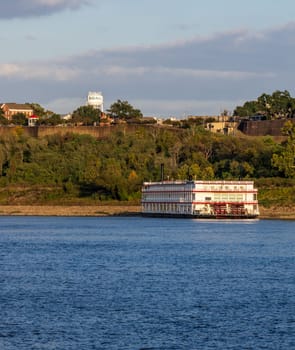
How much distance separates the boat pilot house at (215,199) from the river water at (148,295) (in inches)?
1796

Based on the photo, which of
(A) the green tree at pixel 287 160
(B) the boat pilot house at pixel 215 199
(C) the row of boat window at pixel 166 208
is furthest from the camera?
(A) the green tree at pixel 287 160

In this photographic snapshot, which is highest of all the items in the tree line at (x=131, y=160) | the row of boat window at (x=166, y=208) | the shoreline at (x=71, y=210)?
the tree line at (x=131, y=160)

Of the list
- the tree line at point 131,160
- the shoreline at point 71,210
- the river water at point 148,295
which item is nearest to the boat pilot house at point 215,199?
the shoreline at point 71,210

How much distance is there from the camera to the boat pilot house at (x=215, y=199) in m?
126

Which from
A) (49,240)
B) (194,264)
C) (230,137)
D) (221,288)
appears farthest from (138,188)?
(221,288)

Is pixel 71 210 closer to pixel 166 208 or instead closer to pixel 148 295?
pixel 166 208

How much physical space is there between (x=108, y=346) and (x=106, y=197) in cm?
11604

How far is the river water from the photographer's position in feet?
117


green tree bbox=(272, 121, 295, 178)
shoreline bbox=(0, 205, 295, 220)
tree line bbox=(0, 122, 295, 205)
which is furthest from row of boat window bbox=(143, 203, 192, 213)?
green tree bbox=(272, 121, 295, 178)

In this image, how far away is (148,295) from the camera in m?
45.6

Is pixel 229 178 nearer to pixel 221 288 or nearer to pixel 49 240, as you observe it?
pixel 49 240

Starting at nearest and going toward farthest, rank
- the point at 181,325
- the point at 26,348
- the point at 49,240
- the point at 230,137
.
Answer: the point at 26,348
the point at 181,325
the point at 49,240
the point at 230,137

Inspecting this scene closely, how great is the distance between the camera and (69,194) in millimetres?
153250

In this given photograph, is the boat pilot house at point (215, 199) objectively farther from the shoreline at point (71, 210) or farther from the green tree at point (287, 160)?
the green tree at point (287, 160)
